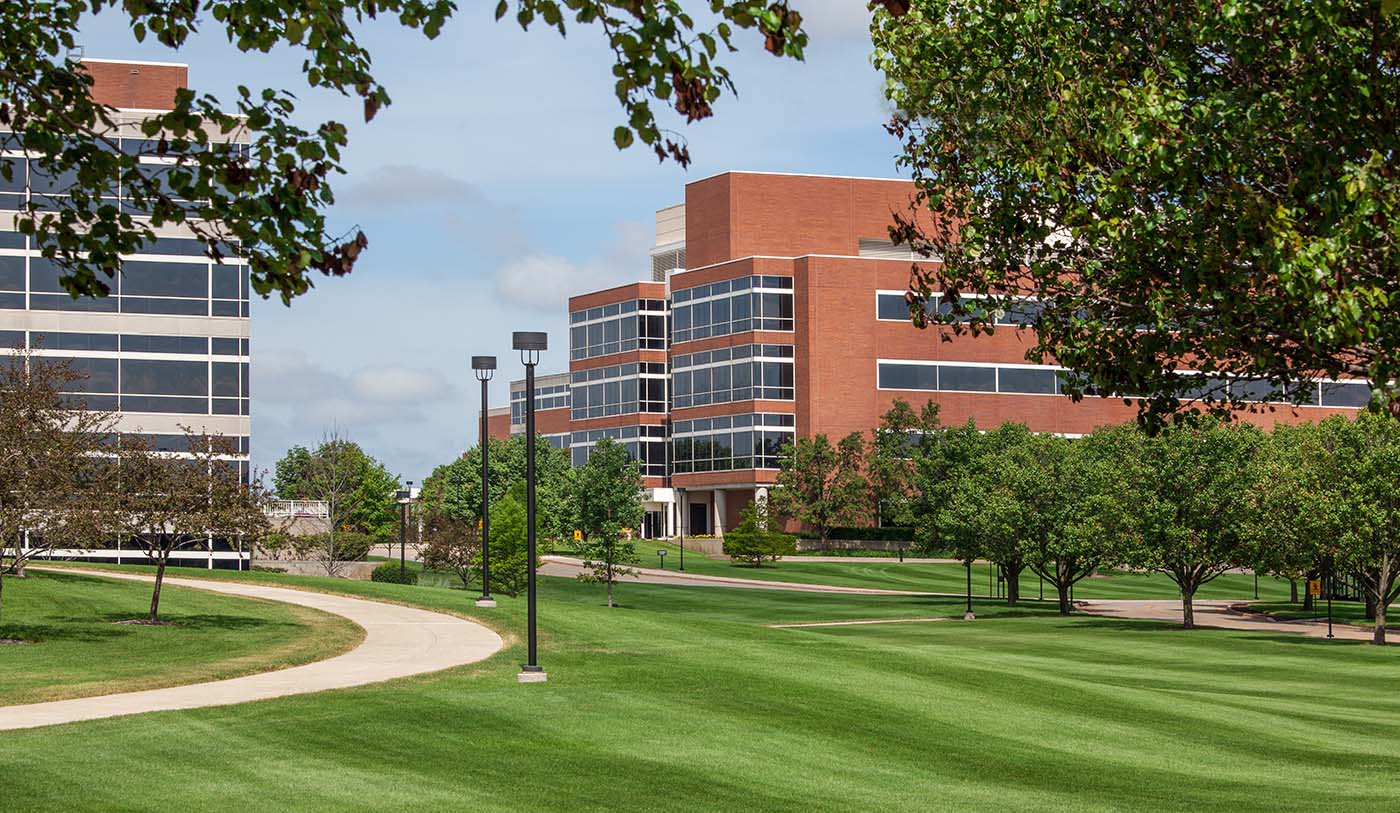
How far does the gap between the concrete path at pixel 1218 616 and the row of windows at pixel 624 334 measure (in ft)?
172

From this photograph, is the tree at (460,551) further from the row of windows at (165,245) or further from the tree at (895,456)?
the tree at (895,456)

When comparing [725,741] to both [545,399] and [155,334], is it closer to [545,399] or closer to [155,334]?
[155,334]

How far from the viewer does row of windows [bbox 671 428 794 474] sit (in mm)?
107812

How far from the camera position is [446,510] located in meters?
101

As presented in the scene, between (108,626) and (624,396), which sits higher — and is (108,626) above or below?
below

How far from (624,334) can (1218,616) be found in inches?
2579

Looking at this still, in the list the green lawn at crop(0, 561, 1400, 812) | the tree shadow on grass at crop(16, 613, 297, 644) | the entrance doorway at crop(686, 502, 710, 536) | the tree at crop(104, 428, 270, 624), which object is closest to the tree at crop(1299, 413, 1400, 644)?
the green lawn at crop(0, 561, 1400, 812)

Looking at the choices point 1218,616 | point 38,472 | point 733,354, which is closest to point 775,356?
point 733,354

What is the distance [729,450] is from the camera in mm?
110188

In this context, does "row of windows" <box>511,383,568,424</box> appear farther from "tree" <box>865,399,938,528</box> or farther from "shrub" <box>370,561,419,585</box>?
"shrub" <box>370,561,419,585</box>

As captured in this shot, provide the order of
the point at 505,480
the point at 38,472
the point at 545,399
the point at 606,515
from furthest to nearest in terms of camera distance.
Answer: the point at 545,399, the point at 505,480, the point at 606,515, the point at 38,472

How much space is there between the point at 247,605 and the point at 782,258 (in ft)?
257

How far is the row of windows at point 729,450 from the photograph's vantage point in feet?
354

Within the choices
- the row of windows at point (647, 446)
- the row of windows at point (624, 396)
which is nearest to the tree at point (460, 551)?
the row of windows at point (647, 446)
